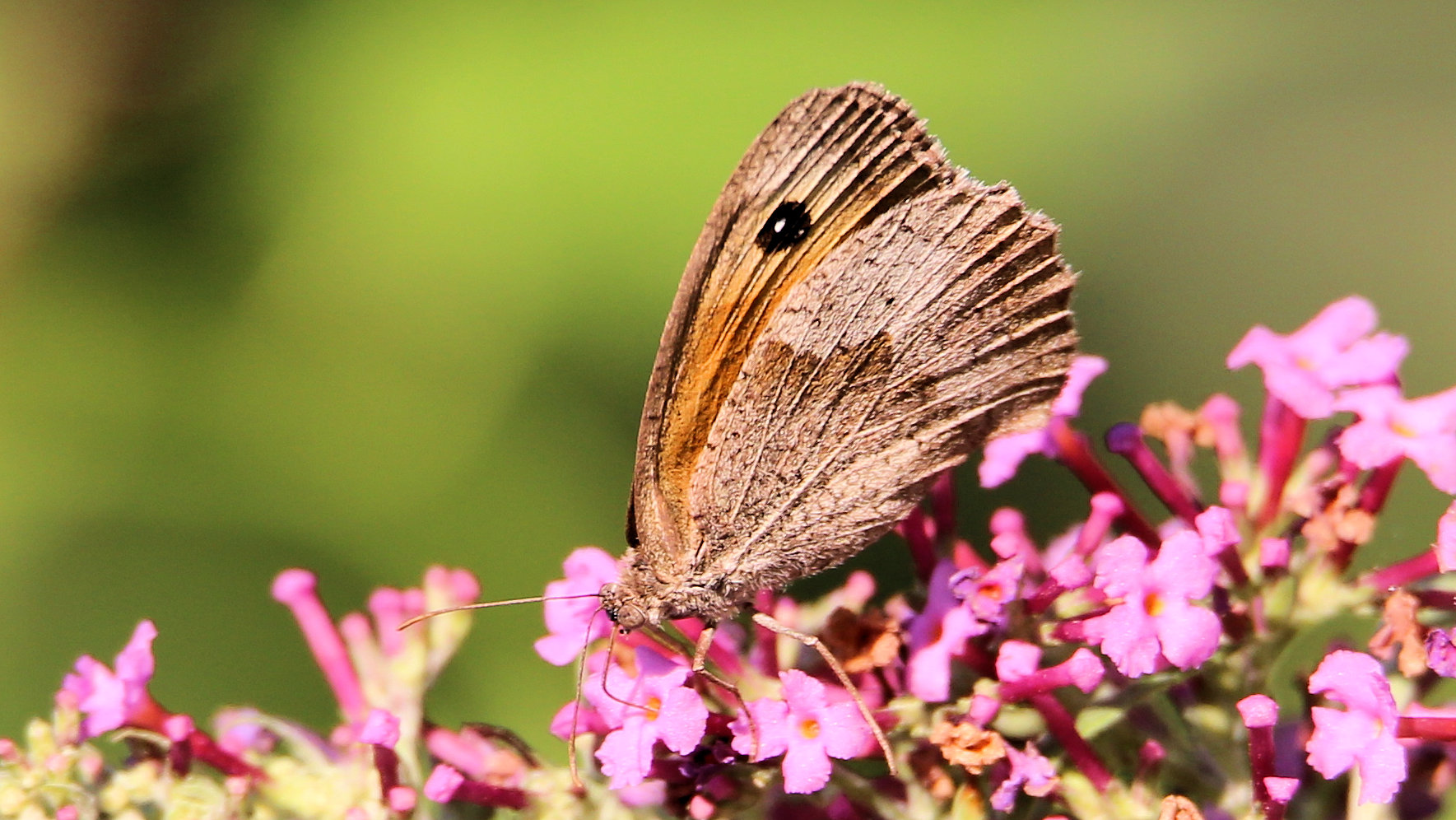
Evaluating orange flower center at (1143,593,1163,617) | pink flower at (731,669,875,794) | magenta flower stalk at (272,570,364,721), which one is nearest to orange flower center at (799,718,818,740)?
pink flower at (731,669,875,794)

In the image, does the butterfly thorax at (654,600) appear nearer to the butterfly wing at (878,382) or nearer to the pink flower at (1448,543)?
the butterfly wing at (878,382)

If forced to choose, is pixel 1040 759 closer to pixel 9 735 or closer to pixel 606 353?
pixel 606 353

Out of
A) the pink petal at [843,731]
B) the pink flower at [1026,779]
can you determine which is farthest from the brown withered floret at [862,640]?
the pink flower at [1026,779]

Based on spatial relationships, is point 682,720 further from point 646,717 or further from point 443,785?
point 443,785

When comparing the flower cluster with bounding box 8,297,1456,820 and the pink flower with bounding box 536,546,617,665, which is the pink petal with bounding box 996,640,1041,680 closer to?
the flower cluster with bounding box 8,297,1456,820

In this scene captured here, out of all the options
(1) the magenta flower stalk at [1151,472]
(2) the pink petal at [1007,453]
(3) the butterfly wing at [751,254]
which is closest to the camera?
(3) the butterfly wing at [751,254]
